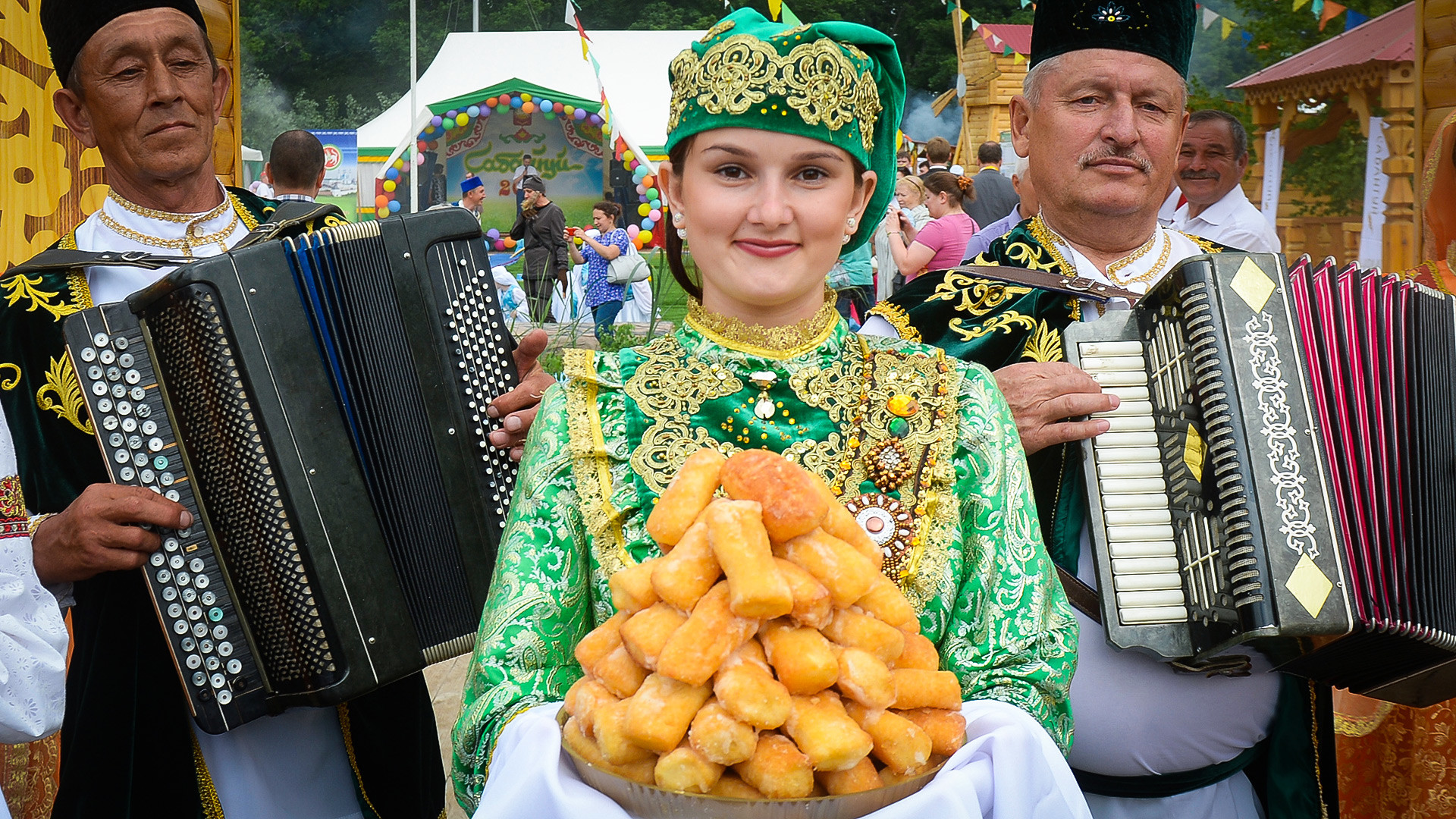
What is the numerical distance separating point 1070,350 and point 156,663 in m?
2.01

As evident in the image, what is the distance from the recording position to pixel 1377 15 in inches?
517

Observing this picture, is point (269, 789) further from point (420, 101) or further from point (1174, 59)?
point (420, 101)

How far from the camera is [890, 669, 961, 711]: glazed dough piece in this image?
122 cm

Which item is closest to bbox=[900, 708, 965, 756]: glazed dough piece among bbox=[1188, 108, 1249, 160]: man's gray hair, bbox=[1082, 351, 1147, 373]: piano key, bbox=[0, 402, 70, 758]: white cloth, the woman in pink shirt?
bbox=[1082, 351, 1147, 373]: piano key

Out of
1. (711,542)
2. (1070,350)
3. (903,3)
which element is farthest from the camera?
(903,3)

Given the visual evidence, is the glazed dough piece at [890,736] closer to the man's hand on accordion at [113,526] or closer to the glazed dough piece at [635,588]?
the glazed dough piece at [635,588]

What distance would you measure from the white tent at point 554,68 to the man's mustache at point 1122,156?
1733 centimetres

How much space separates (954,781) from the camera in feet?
3.87

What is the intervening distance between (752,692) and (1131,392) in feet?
4.35

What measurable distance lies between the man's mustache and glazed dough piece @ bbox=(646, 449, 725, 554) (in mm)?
1593

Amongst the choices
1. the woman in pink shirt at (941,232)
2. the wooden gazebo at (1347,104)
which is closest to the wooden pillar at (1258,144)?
the wooden gazebo at (1347,104)

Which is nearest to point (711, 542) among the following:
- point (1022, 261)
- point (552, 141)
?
point (1022, 261)

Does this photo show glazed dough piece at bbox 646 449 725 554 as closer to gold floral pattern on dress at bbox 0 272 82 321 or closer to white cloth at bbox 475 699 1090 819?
white cloth at bbox 475 699 1090 819

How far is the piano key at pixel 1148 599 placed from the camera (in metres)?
2.02
